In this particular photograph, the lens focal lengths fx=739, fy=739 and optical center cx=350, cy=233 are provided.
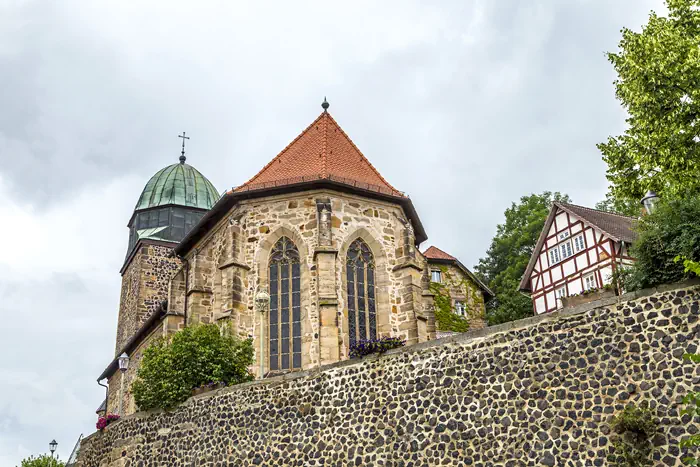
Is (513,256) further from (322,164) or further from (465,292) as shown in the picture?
(322,164)

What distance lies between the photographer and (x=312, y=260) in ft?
70.7

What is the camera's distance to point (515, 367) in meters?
12.3

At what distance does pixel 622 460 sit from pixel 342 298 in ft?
38.1

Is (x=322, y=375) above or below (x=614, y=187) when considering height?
below

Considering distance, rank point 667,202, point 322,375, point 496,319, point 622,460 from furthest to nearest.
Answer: point 496,319 < point 322,375 < point 667,202 < point 622,460

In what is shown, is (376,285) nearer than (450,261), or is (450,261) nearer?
(376,285)

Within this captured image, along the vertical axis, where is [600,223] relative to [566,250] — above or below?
above

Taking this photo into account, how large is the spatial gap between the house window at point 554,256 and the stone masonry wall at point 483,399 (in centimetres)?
1584

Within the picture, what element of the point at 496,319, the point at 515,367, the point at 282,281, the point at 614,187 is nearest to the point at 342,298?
the point at 282,281

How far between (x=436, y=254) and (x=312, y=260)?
14.3 meters

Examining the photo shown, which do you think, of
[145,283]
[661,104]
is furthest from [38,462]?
[661,104]

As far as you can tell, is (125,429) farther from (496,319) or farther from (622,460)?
(496,319)

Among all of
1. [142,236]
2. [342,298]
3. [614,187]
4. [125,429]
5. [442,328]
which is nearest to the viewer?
[614,187]

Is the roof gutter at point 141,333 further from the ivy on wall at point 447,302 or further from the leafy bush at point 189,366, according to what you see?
the ivy on wall at point 447,302
